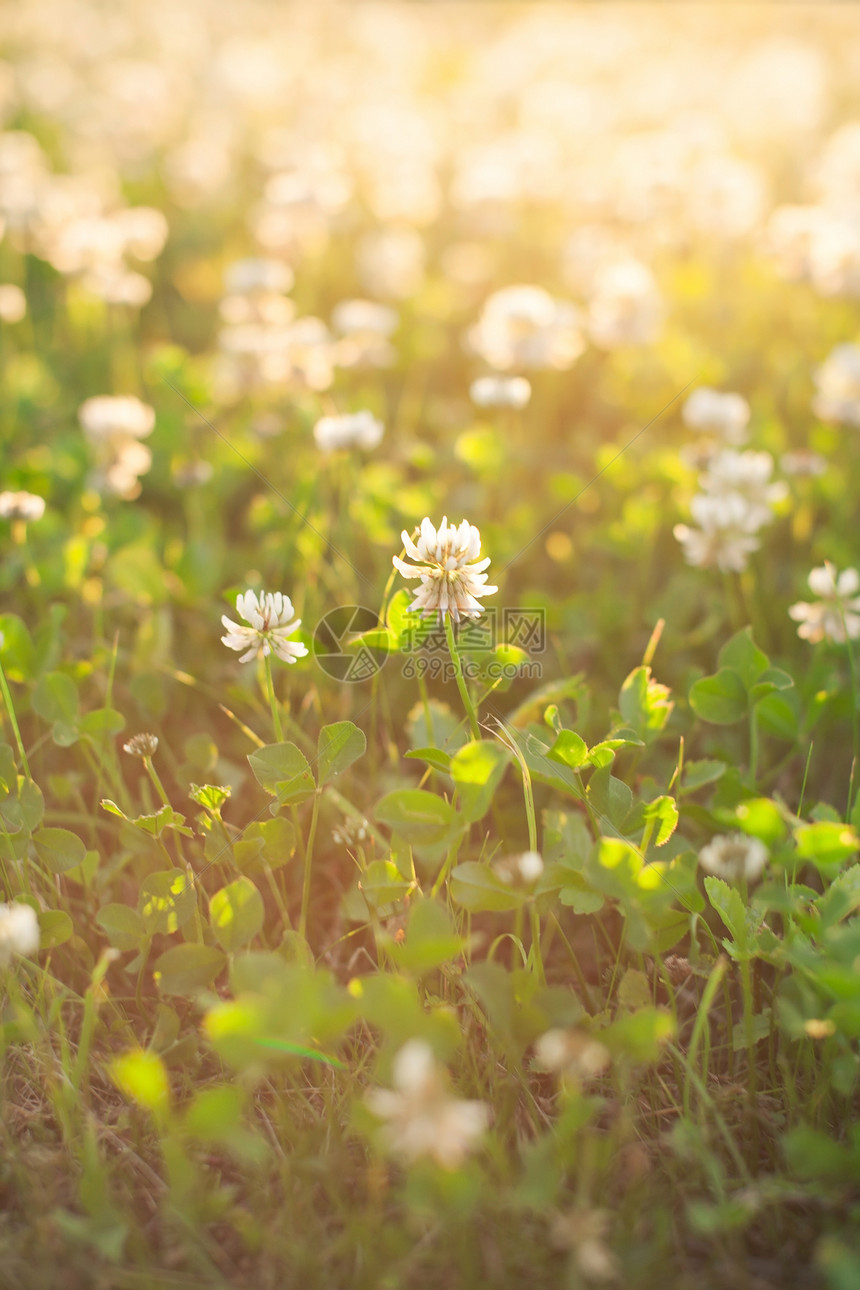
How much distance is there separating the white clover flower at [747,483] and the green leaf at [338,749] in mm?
814

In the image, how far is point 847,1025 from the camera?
2.90 feet

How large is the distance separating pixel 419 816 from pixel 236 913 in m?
0.23

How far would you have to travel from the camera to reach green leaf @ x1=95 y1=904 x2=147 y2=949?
1.13 metres

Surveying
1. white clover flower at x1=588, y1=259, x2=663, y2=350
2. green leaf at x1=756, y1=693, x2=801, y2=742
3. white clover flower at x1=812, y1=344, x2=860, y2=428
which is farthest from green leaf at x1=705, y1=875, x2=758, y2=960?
white clover flower at x1=588, y1=259, x2=663, y2=350

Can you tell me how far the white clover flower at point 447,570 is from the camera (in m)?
1.11

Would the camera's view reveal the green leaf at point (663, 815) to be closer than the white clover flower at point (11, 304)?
Yes

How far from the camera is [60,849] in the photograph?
3.92 feet

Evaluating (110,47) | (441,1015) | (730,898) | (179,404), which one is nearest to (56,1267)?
(441,1015)

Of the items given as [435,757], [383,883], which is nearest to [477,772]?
[435,757]

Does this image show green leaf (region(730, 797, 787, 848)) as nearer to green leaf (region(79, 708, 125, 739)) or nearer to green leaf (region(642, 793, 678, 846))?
green leaf (region(642, 793, 678, 846))

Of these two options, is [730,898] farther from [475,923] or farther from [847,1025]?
[475,923]

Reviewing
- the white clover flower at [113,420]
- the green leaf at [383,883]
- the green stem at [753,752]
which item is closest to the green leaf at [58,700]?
the green leaf at [383,883]

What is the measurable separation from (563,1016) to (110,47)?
18.1 feet

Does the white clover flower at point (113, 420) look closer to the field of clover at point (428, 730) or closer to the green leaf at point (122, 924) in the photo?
the field of clover at point (428, 730)
